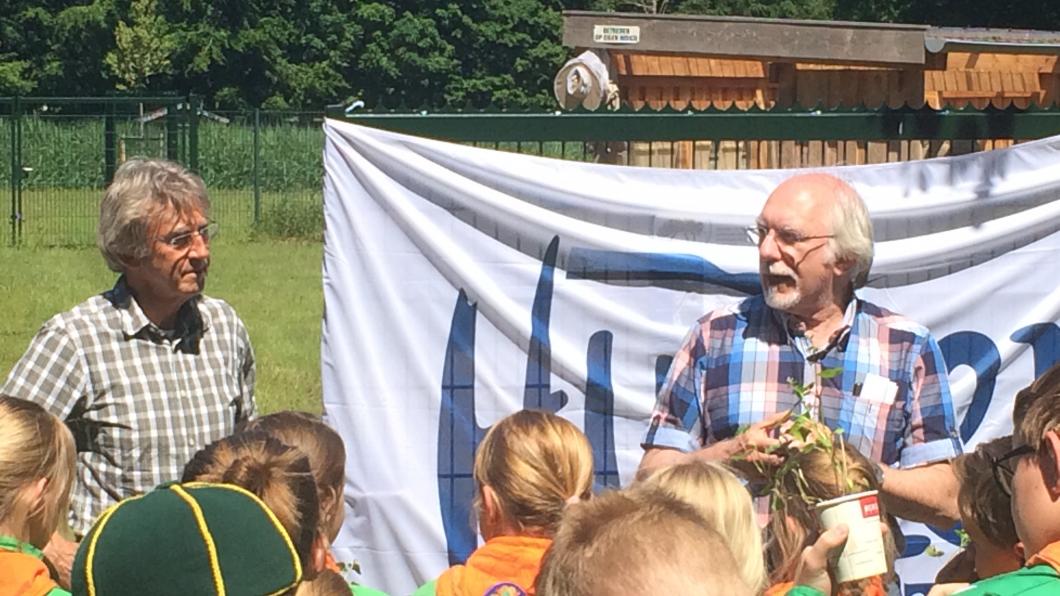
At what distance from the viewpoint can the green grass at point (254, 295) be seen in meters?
11.4

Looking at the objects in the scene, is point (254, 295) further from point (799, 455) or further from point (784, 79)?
point (799, 455)

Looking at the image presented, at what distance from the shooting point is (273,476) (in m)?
2.93

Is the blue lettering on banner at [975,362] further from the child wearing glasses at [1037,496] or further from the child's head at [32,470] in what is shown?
the child's head at [32,470]

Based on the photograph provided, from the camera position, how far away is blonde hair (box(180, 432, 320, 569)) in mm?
2850

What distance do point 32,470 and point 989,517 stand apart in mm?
2174

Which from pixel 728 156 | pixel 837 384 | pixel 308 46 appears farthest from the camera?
pixel 308 46

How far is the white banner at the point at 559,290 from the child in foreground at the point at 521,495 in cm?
192

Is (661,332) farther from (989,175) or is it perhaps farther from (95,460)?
(95,460)

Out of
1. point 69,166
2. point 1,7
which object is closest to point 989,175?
point 69,166

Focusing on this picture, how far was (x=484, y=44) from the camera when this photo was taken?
2542 inches

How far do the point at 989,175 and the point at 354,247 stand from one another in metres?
2.38

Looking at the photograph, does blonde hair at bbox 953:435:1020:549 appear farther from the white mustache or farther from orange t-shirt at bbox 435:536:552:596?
orange t-shirt at bbox 435:536:552:596

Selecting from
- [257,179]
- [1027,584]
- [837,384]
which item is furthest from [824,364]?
[257,179]

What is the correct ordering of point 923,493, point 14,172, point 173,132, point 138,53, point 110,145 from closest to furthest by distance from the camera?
point 923,493, point 173,132, point 110,145, point 14,172, point 138,53
